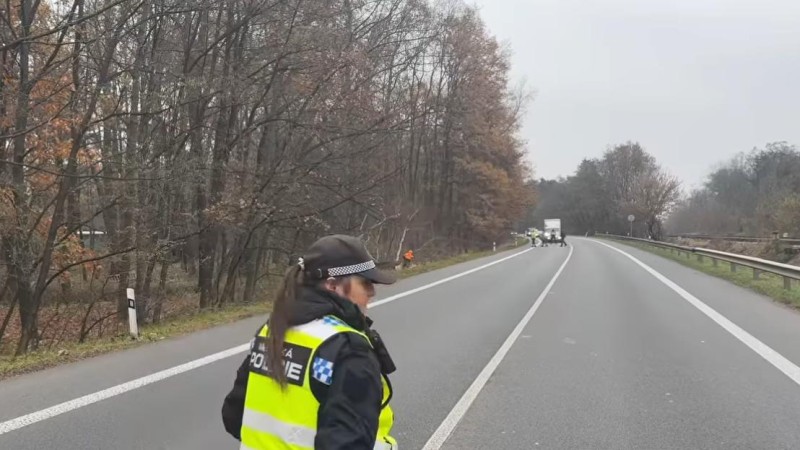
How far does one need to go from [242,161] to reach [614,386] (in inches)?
549

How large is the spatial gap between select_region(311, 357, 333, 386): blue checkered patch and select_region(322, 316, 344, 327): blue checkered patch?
14 cm

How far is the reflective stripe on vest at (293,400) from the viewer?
2014mm

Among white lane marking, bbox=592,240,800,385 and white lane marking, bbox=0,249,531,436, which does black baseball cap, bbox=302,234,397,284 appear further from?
white lane marking, bbox=592,240,800,385

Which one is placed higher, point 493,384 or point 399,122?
point 399,122

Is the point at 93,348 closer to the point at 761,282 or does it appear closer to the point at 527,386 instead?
the point at 527,386

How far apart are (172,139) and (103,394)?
367 inches

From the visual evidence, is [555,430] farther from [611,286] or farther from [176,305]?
[176,305]

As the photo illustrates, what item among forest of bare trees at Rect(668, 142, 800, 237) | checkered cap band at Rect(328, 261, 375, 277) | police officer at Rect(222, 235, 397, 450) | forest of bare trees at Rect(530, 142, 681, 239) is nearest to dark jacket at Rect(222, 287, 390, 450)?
police officer at Rect(222, 235, 397, 450)

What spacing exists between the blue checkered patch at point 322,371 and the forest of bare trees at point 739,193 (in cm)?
6275

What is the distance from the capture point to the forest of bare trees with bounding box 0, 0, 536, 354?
12.5m

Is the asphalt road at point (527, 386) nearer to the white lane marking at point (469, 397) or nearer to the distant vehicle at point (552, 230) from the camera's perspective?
the white lane marking at point (469, 397)

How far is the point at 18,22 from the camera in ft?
42.5

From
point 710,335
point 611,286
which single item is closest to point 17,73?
point 710,335

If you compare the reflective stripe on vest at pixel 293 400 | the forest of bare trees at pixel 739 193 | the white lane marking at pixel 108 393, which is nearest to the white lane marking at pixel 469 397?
the reflective stripe on vest at pixel 293 400
